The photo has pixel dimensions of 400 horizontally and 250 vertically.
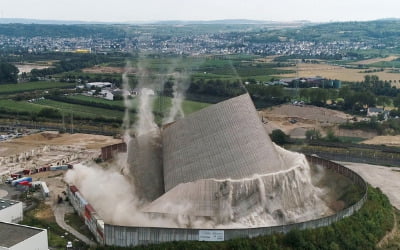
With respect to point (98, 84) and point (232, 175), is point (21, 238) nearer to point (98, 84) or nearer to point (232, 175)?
point (232, 175)

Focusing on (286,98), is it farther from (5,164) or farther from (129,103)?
(5,164)

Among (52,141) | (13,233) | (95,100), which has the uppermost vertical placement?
(13,233)

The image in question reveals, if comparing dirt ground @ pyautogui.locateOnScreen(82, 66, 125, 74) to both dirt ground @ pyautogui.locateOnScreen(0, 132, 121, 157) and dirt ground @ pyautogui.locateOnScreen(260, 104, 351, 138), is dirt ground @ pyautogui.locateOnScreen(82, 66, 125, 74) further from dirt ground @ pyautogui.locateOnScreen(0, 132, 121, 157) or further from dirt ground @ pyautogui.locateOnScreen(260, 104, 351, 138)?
dirt ground @ pyautogui.locateOnScreen(0, 132, 121, 157)

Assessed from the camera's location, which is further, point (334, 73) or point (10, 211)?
point (334, 73)

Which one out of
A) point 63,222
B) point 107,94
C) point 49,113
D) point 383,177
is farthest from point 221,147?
point 107,94

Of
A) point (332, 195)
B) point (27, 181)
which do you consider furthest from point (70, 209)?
point (332, 195)
